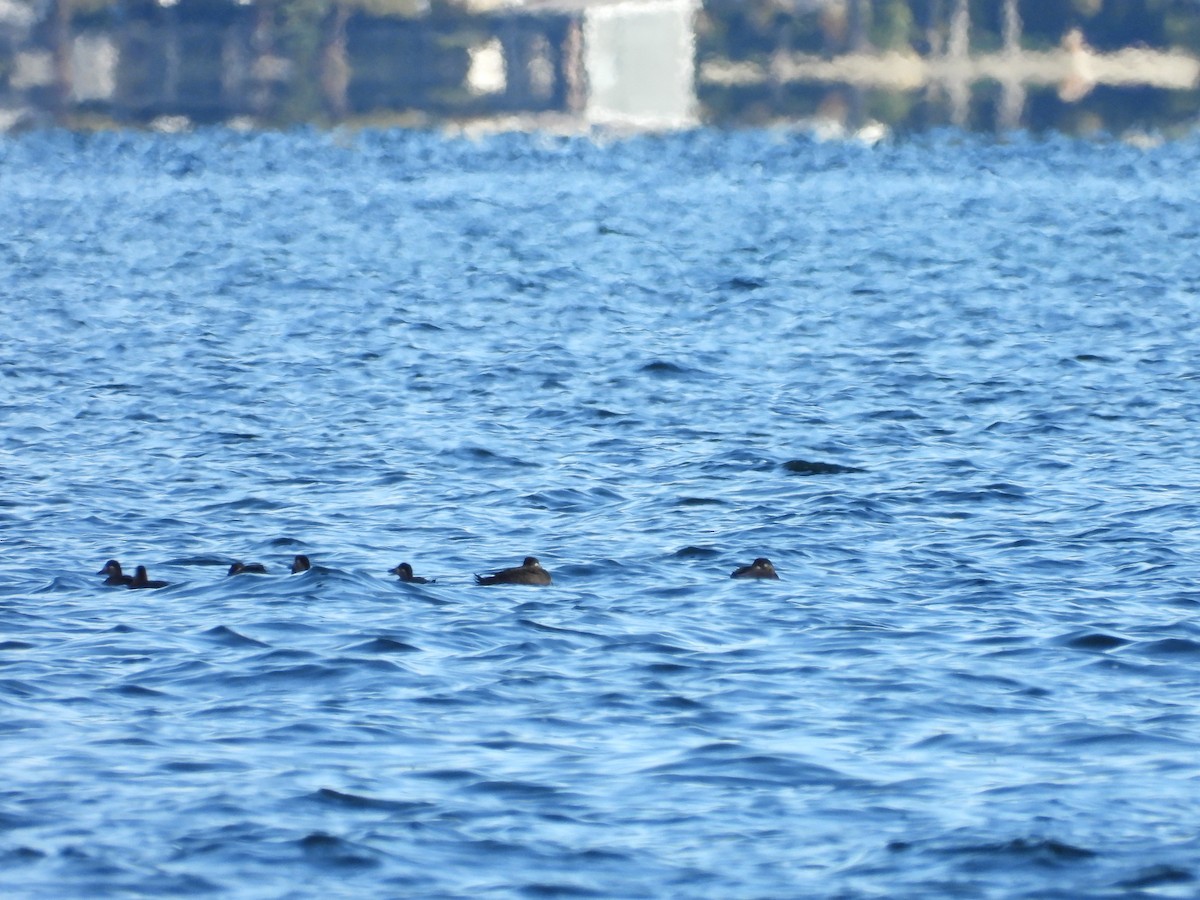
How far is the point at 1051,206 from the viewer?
175ft

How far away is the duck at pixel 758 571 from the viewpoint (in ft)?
49.2

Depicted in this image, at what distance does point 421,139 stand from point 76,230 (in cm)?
4057

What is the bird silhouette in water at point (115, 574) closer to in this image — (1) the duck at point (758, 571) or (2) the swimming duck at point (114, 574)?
(2) the swimming duck at point (114, 574)

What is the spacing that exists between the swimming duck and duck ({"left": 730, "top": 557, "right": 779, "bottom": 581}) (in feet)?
14.4

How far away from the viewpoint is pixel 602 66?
9144cm

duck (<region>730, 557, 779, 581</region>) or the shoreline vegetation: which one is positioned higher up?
the shoreline vegetation

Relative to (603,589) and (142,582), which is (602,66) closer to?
(603,589)

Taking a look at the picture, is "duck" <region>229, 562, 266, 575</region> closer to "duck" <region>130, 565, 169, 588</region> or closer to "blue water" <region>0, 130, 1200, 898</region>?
"blue water" <region>0, 130, 1200, 898</region>

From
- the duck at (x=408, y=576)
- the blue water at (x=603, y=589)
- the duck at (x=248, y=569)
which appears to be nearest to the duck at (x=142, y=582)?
the blue water at (x=603, y=589)

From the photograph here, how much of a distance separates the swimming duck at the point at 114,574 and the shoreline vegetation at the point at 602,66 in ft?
253

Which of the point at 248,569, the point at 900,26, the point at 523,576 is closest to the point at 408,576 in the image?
the point at 523,576

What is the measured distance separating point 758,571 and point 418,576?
2.48 m

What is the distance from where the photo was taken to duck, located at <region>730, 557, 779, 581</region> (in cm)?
1500

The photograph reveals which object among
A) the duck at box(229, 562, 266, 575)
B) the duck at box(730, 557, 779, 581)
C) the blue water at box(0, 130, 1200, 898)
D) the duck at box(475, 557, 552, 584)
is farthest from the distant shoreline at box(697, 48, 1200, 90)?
the duck at box(475, 557, 552, 584)
